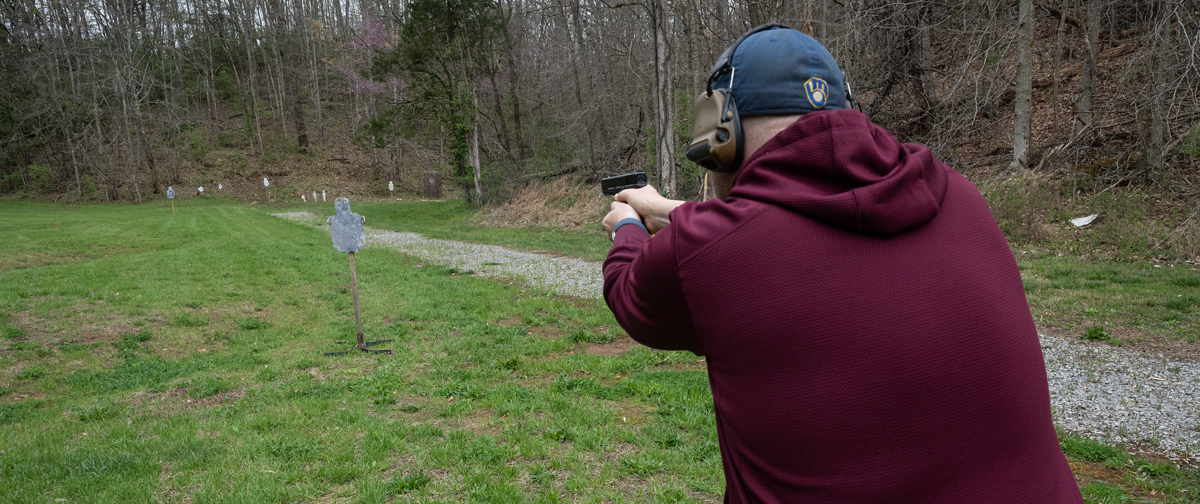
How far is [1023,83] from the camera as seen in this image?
43.2 ft

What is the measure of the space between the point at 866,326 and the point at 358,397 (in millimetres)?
5383

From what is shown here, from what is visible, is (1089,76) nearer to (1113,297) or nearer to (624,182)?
(1113,297)

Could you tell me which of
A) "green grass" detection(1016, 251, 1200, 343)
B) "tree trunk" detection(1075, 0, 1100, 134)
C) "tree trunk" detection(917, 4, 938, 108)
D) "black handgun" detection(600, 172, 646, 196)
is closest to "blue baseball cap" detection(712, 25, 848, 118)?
"black handgun" detection(600, 172, 646, 196)

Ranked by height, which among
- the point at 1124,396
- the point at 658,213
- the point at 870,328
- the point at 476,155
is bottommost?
the point at 1124,396

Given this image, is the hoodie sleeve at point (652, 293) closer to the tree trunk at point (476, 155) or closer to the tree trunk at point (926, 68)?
the tree trunk at point (926, 68)

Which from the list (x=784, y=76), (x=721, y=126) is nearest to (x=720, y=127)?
(x=721, y=126)

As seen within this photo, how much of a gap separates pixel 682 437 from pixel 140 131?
146ft

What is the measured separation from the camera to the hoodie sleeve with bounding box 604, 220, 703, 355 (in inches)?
55.0

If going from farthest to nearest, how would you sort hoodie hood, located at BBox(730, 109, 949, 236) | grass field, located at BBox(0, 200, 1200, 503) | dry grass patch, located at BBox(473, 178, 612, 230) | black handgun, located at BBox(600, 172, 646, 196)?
dry grass patch, located at BBox(473, 178, 612, 230), grass field, located at BBox(0, 200, 1200, 503), black handgun, located at BBox(600, 172, 646, 196), hoodie hood, located at BBox(730, 109, 949, 236)

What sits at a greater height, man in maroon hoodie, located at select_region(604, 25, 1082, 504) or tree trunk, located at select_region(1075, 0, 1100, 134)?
tree trunk, located at select_region(1075, 0, 1100, 134)

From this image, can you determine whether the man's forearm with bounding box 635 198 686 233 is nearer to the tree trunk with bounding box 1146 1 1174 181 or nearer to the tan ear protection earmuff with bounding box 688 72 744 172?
the tan ear protection earmuff with bounding box 688 72 744 172

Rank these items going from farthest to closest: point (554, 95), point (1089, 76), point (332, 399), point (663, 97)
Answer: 1. point (554, 95)
2. point (663, 97)
3. point (1089, 76)
4. point (332, 399)

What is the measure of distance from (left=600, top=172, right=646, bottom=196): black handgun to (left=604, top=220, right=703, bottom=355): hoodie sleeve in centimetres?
59

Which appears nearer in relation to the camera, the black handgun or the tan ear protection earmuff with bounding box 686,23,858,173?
the tan ear protection earmuff with bounding box 686,23,858,173
